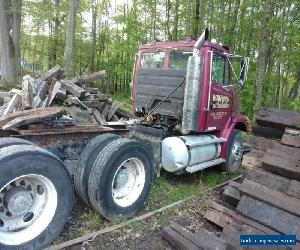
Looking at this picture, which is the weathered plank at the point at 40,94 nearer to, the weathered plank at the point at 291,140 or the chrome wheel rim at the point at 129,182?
the chrome wheel rim at the point at 129,182

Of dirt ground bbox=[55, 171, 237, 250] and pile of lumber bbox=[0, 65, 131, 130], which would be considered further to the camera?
pile of lumber bbox=[0, 65, 131, 130]

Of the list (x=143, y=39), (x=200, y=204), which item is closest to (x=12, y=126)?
(x=200, y=204)

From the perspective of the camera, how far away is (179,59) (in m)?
6.65

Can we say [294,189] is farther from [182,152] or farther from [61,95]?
[61,95]

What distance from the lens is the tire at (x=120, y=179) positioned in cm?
434

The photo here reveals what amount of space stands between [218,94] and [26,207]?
14.7ft

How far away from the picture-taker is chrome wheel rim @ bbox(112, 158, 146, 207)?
15.8 ft

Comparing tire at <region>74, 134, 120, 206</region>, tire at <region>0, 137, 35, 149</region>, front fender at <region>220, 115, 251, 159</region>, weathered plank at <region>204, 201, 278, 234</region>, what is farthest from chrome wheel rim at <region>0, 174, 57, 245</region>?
front fender at <region>220, 115, 251, 159</region>

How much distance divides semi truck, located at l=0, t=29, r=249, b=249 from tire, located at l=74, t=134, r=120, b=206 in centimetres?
1

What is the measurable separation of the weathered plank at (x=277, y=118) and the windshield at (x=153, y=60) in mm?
2525

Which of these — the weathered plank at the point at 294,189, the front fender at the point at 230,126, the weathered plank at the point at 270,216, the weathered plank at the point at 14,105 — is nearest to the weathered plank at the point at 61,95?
the weathered plank at the point at 14,105

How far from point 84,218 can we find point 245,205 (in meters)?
2.29

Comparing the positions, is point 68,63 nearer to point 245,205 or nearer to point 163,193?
point 163,193

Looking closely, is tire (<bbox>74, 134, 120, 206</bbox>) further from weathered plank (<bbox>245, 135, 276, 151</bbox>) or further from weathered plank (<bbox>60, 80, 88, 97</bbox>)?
weathered plank (<bbox>60, 80, 88, 97</bbox>)
